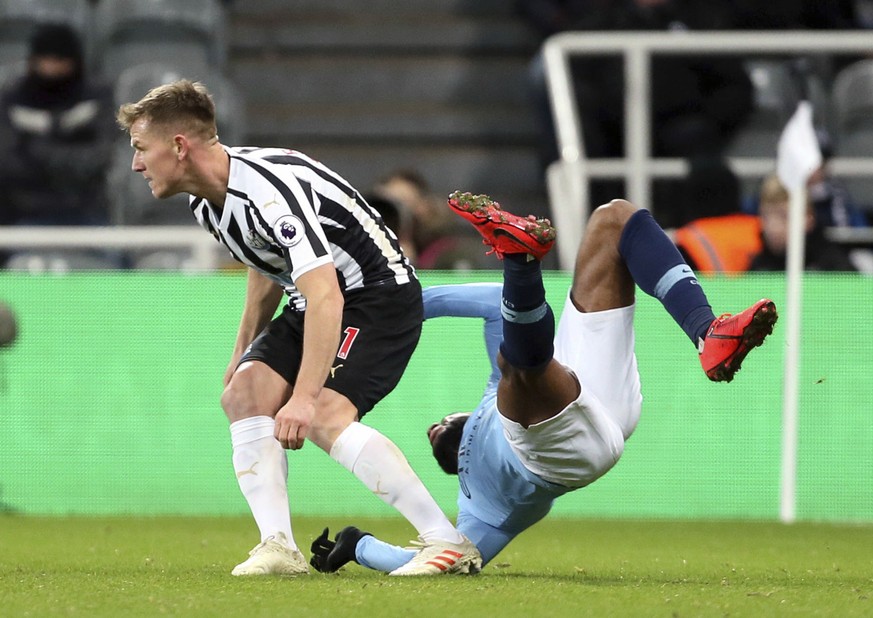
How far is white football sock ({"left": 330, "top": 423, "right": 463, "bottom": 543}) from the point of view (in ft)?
15.2

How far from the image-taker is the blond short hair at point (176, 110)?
4605mm

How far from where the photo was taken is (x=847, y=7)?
36.9 ft

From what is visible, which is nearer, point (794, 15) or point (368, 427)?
point (368, 427)

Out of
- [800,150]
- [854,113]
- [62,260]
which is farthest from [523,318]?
[854,113]

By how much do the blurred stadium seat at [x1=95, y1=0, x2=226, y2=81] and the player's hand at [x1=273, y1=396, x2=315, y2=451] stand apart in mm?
7166

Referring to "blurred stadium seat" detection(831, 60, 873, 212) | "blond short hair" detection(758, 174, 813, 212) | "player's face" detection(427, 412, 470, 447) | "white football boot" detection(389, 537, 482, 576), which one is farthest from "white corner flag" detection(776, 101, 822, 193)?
"white football boot" detection(389, 537, 482, 576)

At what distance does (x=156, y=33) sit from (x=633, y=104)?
13.9ft

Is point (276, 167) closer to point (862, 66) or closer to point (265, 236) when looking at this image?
point (265, 236)

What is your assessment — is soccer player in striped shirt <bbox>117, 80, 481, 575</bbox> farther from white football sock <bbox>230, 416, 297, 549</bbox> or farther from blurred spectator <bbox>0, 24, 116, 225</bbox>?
blurred spectator <bbox>0, 24, 116, 225</bbox>

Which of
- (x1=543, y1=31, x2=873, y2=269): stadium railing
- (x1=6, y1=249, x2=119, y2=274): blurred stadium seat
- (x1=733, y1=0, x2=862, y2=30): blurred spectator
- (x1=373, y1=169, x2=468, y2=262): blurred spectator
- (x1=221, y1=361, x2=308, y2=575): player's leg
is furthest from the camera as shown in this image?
(x1=733, y1=0, x2=862, y2=30): blurred spectator

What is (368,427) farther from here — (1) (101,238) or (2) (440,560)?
(1) (101,238)

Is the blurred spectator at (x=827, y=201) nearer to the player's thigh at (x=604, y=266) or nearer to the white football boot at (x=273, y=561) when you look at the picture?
the player's thigh at (x=604, y=266)

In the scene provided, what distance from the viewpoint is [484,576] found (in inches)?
186

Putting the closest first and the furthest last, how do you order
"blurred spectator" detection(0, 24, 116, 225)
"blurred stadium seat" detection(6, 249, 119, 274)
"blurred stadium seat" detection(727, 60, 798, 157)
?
"blurred stadium seat" detection(6, 249, 119, 274) → "blurred spectator" detection(0, 24, 116, 225) → "blurred stadium seat" detection(727, 60, 798, 157)
